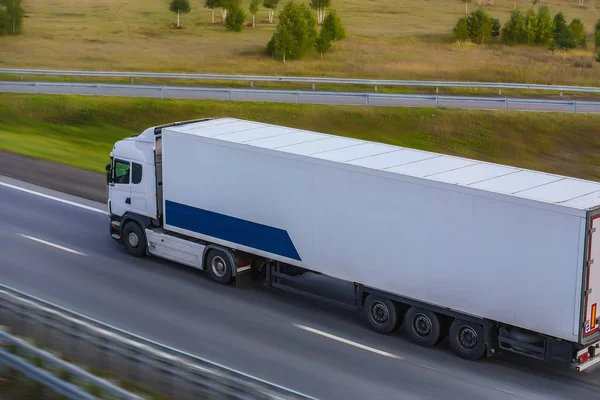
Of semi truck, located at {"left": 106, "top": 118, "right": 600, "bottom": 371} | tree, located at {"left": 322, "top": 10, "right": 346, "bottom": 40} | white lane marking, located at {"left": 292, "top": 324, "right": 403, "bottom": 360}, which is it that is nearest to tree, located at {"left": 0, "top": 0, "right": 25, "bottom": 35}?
tree, located at {"left": 322, "top": 10, "right": 346, "bottom": 40}

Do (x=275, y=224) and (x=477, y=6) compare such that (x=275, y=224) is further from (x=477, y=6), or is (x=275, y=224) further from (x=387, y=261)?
(x=477, y=6)

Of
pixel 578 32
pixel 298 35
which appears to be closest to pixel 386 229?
pixel 298 35

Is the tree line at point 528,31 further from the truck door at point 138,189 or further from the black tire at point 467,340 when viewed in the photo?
the black tire at point 467,340

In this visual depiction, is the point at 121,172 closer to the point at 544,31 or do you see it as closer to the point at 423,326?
the point at 423,326

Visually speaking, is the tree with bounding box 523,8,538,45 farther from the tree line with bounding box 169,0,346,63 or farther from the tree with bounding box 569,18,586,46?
the tree line with bounding box 169,0,346,63

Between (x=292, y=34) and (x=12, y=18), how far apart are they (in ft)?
73.4

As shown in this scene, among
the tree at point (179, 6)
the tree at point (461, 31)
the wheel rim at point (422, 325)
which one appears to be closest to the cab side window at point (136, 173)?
the wheel rim at point (422, 325)

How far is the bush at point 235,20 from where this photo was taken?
230 feet

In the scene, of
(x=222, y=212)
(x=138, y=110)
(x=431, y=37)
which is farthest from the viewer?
(x=431, y=37)

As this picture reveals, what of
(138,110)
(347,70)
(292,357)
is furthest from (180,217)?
(347,70)

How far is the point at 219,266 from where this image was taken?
20250 mm

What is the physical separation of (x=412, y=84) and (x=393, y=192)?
29.1 m

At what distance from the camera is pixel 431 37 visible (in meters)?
68.9

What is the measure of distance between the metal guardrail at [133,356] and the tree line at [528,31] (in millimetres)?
56481
